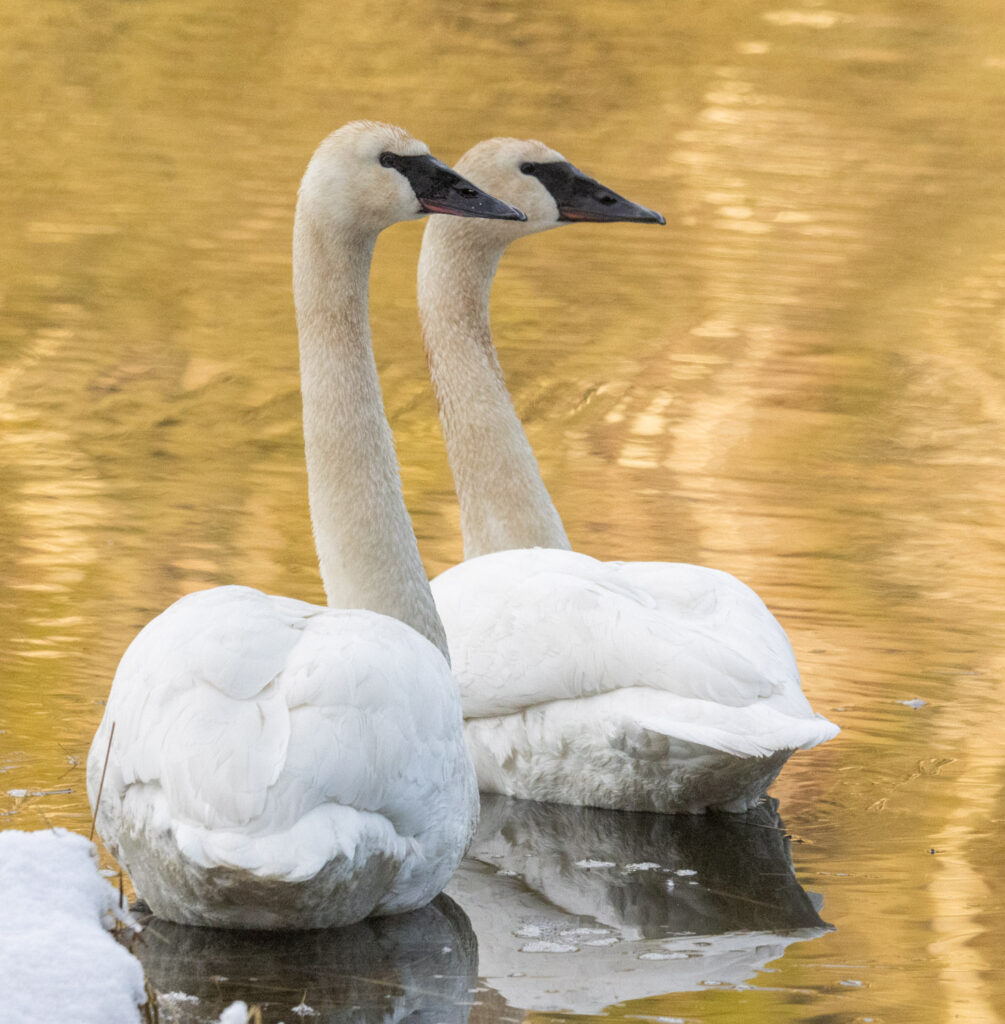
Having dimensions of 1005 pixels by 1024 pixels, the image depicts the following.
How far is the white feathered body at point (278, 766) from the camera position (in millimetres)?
4609

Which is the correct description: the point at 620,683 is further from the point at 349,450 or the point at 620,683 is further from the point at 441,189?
the point at 441,189

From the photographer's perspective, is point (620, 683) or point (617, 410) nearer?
point (620, 683)

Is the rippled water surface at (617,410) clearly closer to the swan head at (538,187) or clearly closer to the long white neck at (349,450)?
the long white neck at (349,450)

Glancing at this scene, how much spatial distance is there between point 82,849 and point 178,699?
0.40 meters

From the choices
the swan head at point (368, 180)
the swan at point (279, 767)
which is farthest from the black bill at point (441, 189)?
the swan at point (279, 767)

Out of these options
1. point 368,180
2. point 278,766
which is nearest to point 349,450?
point 368,180

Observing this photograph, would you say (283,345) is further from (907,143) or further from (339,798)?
(907,143)

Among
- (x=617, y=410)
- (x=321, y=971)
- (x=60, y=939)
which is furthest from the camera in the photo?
(x=617, y=410)

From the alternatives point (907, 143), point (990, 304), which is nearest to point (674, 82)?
point (907, 143)

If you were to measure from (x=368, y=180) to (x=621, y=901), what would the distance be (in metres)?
2.09

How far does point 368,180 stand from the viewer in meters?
6.05

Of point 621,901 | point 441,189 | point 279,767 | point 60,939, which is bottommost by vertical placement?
point 621,901

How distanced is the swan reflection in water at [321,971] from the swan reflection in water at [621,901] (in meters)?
0.12

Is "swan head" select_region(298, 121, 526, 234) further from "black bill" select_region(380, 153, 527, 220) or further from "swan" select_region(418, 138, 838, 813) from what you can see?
"swan" select_region(418, 138, 838, 813)
